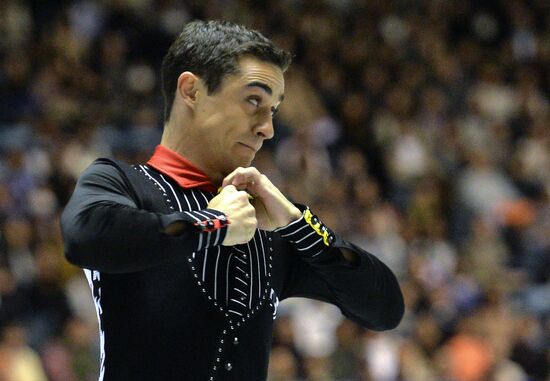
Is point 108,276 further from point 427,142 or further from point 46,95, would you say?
point 427,142

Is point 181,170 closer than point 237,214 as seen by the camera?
No

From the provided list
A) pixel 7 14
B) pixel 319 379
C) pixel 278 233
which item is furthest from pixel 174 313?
pixel 7 14

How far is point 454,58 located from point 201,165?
10.8 m

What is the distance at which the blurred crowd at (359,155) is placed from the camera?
30.2 ft

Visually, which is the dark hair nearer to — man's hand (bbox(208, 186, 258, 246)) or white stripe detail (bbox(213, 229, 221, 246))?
man's hand (bbox(208, 186, 258, 246))

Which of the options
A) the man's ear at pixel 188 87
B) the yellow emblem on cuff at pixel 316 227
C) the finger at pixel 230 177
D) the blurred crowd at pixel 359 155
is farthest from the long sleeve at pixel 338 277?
the blurred crowd at pixel 359 155

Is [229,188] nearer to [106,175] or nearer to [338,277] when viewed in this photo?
[106,175]

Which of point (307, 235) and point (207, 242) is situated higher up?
point (307, 235)

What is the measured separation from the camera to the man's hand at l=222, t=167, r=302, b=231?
9.55 ft

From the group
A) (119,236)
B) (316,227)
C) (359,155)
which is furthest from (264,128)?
(359,155)

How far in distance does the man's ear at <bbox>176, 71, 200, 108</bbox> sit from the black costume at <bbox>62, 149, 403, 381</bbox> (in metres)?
0.22

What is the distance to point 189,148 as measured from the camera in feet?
10.2

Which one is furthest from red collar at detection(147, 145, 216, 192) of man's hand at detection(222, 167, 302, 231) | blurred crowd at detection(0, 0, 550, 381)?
blurred crowd at detection(0, 0, 550, 381)

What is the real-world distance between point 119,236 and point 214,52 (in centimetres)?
73
